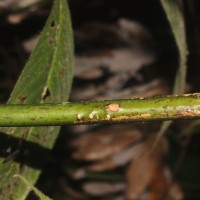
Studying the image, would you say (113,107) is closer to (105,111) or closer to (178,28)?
(105,111)

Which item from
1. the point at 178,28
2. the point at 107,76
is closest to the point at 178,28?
the point at 178,28

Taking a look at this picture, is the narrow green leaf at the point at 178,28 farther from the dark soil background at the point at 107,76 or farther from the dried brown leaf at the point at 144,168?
the dried brown leaf at the point at 144,168

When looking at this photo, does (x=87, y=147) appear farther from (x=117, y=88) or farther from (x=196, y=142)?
(x=196, y=142)

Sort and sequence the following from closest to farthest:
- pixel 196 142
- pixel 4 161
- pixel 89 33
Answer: pixel 4 161 < pixel 89 33 < pixel 196 142

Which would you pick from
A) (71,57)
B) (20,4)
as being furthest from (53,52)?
(20,4)

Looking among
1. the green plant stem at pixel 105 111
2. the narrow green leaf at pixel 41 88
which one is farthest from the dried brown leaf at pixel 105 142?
the green plant stem at pixel 105 111

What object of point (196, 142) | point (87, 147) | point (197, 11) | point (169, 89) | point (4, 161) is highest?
point (4, 161)
